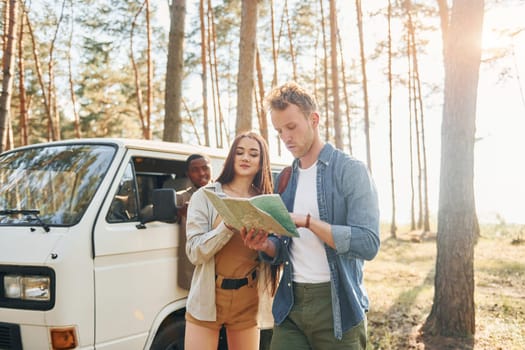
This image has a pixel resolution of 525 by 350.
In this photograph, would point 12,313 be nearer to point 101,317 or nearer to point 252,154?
point 101,317

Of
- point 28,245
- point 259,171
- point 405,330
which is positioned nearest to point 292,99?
point 259,171

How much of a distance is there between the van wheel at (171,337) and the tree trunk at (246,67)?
460 cm

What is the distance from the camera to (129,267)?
338 centimetres

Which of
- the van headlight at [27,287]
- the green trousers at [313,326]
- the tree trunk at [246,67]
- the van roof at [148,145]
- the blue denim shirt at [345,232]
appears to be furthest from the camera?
the tree trunk at [246,67]

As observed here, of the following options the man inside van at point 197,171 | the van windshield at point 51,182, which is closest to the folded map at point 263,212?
the van windshield at point 51,182

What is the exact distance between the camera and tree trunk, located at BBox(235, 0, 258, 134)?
26.1ft

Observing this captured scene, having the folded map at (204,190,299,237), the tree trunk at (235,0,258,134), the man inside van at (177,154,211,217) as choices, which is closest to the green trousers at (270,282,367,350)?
the folded map at (204,190,299,237)

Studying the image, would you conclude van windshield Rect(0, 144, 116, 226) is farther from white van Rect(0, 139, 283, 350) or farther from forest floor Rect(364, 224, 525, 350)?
forest floor Rect(364, 224, 525, 350)

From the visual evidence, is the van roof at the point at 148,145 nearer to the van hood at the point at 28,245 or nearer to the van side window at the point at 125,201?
the van side window at the point at 125,201

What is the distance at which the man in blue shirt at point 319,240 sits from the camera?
224cm

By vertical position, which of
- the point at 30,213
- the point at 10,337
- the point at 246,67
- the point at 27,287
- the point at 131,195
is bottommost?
the point at 10,337

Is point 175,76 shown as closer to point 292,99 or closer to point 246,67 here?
point 246,67

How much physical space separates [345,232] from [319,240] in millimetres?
284

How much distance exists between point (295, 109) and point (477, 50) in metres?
4.35
